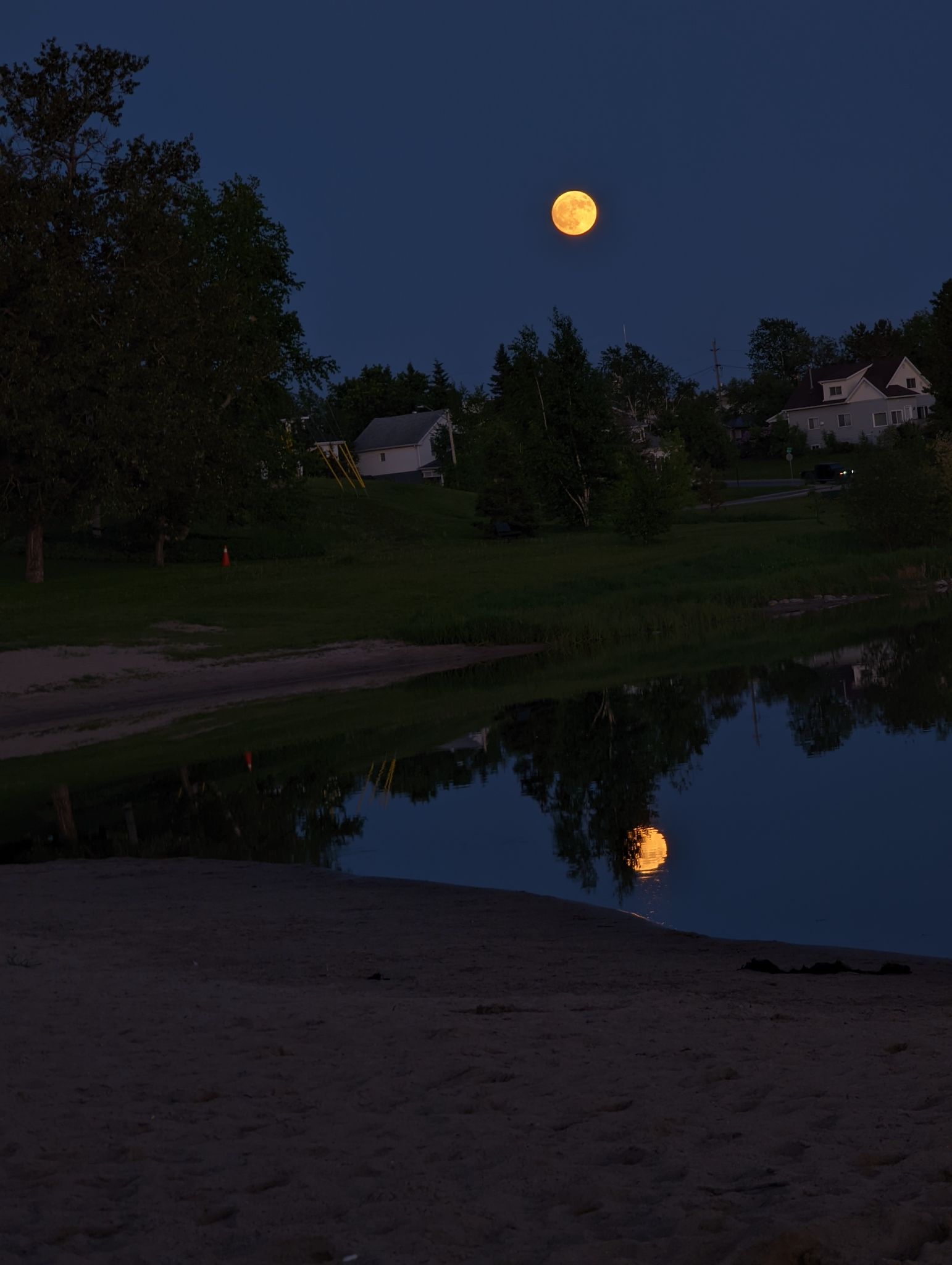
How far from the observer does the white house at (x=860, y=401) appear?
408 ft

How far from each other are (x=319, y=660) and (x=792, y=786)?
1825 centimetres

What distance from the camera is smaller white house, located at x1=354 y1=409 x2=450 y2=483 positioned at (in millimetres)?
120000

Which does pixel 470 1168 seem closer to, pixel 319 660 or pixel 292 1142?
pixel 292 1142

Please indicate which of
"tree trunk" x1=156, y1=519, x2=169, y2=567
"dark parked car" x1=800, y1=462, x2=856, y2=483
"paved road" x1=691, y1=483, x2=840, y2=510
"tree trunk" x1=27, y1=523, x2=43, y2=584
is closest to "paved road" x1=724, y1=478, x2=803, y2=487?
"dark parked car" x1=800, y1=462, x2=856, y2=483

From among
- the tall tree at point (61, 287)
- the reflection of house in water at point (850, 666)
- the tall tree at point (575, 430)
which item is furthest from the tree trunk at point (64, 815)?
the tall tree at point (575, 430)

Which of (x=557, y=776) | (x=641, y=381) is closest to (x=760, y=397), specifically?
(x=641, y=381)

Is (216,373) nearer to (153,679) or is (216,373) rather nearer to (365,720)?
(153,679)

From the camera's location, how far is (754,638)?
3881 centimetres

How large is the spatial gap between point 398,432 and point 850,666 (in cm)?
9385

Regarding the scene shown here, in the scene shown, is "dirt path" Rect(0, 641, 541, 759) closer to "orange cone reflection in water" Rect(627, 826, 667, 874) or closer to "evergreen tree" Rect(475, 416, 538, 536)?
"orange cone reflection in water" Rect(627, 826, 667, 874)

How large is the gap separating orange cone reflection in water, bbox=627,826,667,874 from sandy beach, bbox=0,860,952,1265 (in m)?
4.02

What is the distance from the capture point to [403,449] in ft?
397

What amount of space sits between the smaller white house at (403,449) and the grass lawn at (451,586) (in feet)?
168

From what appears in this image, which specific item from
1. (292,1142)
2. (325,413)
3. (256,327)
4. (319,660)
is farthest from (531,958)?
(325,413)
